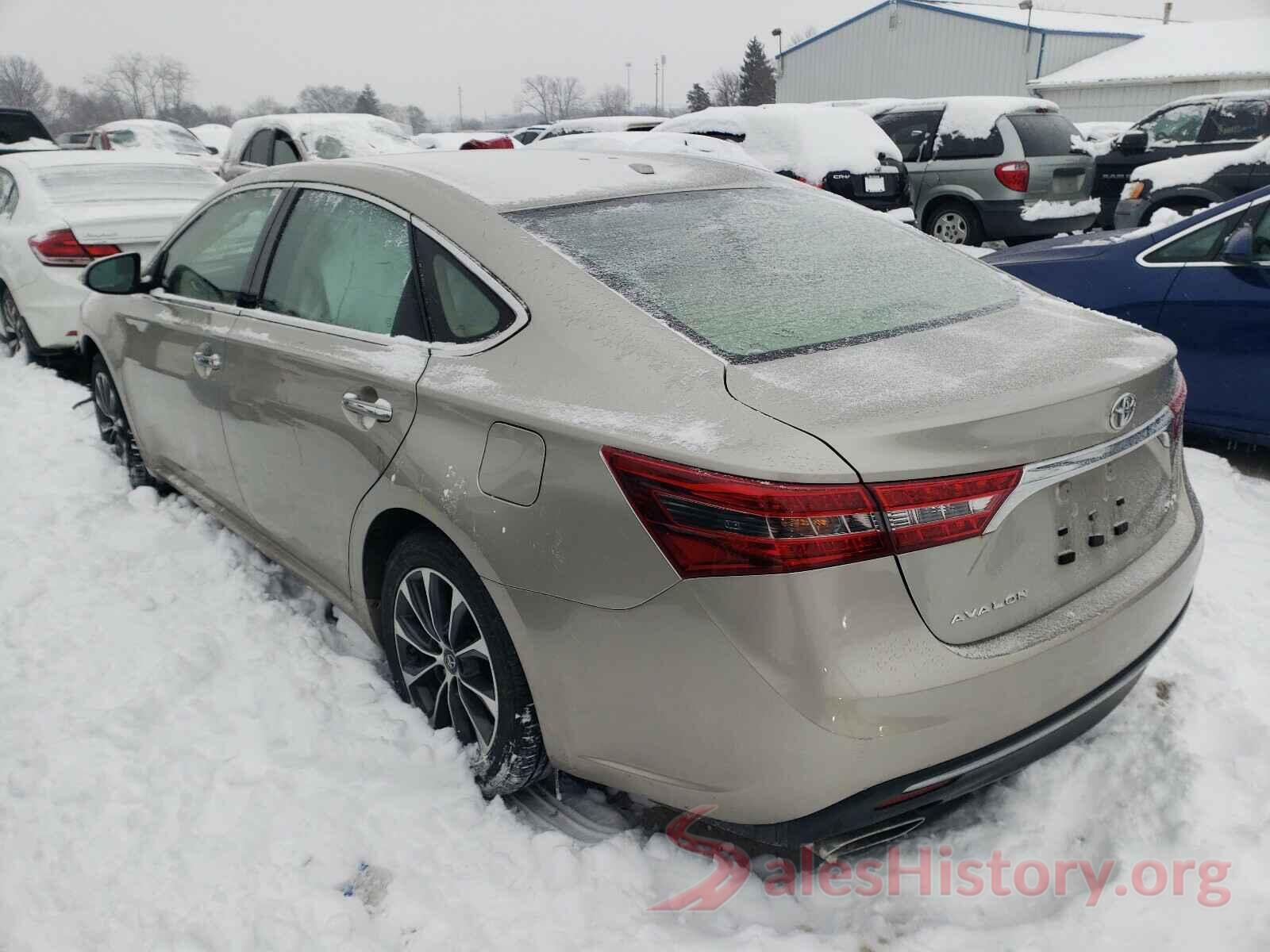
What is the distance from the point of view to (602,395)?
6.52ft

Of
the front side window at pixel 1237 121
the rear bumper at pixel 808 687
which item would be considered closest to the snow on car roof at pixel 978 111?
the front side window at pixel 1237 121

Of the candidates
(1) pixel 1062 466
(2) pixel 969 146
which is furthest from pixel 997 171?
(1) pixel 1062 466

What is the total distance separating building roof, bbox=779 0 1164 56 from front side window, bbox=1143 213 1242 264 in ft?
134

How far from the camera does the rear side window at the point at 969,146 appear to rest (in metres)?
10.2

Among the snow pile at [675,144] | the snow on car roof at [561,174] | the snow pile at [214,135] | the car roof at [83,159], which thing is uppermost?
the snow on car roof at [561,174]

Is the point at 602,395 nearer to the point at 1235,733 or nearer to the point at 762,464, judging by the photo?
the point at 762,464

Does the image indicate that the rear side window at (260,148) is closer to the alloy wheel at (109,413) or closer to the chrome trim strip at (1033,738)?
the alloy wheel at (109,413)

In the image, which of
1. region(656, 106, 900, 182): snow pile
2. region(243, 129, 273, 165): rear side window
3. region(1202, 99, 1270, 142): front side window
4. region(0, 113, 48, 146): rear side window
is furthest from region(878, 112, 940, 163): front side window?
region(0, 113, 48, 146): rear side window

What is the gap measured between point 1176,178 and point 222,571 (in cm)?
950

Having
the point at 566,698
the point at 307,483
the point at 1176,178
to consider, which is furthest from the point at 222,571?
the point at 1176,178

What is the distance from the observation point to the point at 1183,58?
38031mm

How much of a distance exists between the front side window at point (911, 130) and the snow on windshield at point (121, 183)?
24.0ft

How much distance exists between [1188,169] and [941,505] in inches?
376

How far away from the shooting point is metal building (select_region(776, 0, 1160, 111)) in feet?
132
